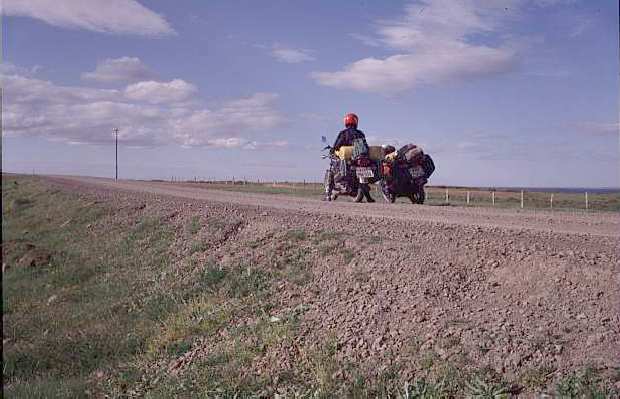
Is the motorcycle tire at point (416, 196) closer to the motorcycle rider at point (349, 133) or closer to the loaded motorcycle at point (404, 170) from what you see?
the loaded motorcycle at point (404, 170)

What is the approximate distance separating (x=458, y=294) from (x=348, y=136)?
39.4ft

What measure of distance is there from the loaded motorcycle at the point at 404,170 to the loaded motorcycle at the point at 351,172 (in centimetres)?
34

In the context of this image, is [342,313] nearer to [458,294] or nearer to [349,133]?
[458,294]

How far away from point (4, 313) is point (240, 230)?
536cm

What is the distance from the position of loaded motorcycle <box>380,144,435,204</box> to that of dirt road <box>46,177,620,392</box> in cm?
730

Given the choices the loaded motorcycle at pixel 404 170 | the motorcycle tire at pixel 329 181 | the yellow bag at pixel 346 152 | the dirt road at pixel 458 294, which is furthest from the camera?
the motorcycle tire at pixel 329 181

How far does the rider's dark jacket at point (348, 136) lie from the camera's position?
18016 millimetres

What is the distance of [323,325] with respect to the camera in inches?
260

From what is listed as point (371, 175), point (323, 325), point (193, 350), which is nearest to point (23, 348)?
point (193, 350)

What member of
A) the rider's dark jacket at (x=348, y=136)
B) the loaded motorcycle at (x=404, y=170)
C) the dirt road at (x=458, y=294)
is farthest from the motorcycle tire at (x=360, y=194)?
the dirt road at (x=458, y=294)

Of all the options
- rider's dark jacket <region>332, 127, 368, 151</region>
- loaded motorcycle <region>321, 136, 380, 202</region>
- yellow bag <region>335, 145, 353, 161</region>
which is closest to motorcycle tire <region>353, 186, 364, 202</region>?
loaded motorcycle <region>321, 136, 380, 202</region>

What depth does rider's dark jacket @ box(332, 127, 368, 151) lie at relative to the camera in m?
18.0

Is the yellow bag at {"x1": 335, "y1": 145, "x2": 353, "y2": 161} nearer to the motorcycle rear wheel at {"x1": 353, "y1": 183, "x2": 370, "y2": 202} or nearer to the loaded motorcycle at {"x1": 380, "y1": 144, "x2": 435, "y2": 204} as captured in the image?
the motorcycle rear wheel at {"x1": 353, "y1": 183, "x2": 370, "y2": 202}

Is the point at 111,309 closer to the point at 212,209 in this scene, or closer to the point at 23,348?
the point at 23,348
